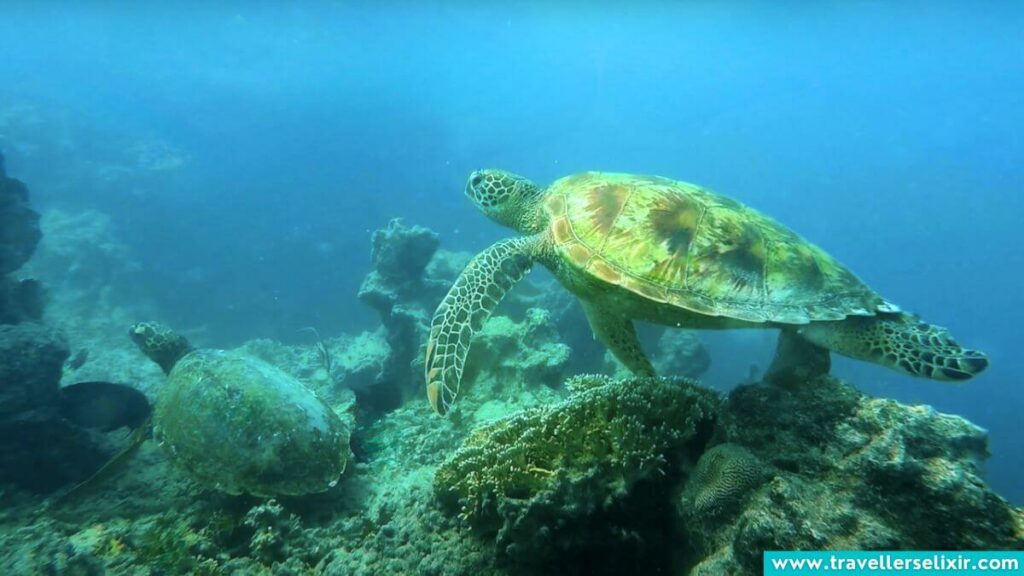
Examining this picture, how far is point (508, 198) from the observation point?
599 centimetres

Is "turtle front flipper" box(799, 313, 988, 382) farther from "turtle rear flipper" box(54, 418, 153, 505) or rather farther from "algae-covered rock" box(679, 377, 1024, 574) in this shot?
"turtle rear flipper" box(54, 418, 153, 505)

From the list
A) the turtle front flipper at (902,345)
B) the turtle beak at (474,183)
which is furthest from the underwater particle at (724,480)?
the turtle beak at (474,183)

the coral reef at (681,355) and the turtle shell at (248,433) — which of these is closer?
the turtle shell at (248,433)

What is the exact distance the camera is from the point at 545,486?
8.97ft

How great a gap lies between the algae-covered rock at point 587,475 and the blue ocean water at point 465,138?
1723 cm

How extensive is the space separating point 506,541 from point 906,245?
81070 mm

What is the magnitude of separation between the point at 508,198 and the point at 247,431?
12.7 ft

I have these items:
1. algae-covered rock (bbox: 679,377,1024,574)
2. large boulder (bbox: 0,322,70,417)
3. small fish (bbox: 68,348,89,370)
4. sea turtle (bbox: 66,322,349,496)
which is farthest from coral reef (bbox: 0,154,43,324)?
algae-covered rock (bbox: 679,377,1024,574)

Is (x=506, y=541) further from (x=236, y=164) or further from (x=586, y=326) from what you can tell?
(x=236, y=164)

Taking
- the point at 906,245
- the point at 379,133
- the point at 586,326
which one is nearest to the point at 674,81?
the point at 906,245

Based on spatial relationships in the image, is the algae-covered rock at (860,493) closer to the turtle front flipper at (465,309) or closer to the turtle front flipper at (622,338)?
the turtle front flipper at (622,338)

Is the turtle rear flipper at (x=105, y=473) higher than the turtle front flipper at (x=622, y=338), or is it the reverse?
the turtle front flipper at (x=622, y=338)

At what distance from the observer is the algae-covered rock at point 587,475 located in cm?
270

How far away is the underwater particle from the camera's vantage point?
7.73 feet
